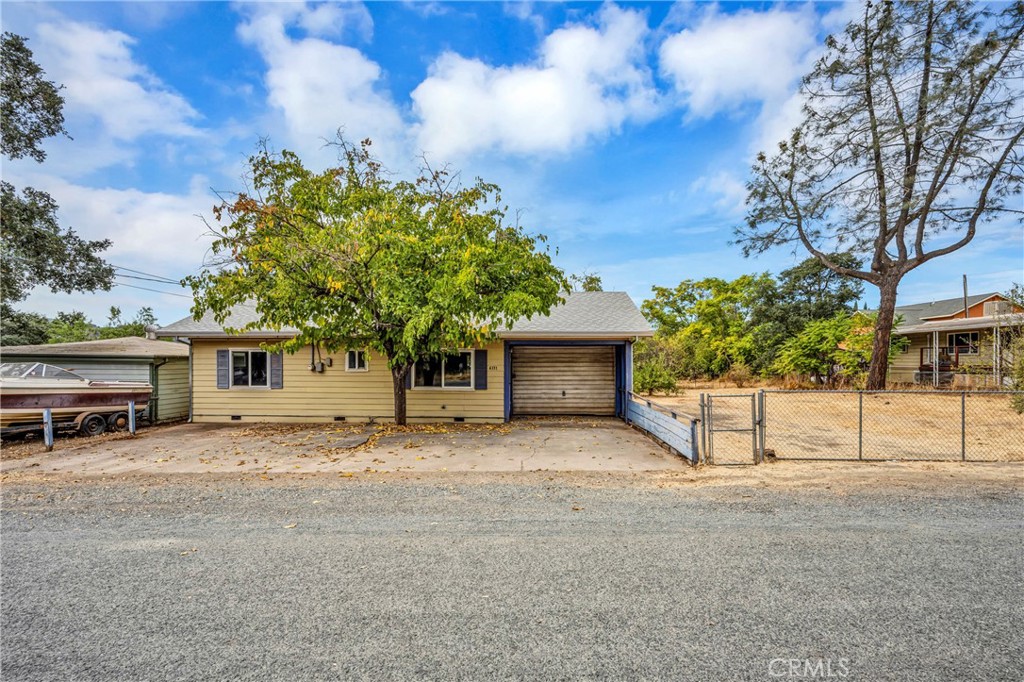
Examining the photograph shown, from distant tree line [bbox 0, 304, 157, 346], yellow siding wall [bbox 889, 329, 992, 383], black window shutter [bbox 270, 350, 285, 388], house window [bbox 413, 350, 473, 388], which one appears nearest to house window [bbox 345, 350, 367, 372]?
house window [bbox 413, 350, 473, 388]

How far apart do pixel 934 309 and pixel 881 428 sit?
93.5ft

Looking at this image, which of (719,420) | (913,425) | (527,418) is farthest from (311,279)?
(913,425)

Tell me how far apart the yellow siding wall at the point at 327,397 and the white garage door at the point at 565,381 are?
76.5 inches

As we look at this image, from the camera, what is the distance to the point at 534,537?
404cm

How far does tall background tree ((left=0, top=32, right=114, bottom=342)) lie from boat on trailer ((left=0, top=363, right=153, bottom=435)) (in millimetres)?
5597

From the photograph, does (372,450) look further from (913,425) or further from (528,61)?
(913,425)

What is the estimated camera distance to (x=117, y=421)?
1023 cm

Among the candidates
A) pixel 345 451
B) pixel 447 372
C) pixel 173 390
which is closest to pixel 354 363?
pixel 447 372

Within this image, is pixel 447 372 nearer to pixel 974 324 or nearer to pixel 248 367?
pixel 248 367

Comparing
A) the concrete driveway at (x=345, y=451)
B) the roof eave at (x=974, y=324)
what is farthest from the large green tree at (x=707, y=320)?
the concrete driveway at (x=345, y=451)

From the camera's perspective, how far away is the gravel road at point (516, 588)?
238cm

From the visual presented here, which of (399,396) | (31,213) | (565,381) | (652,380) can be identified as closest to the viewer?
(399,396)

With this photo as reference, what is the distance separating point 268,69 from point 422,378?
790cm

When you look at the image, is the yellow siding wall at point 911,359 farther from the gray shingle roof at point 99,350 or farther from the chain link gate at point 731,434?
the gray shingle roof at point 99,350
